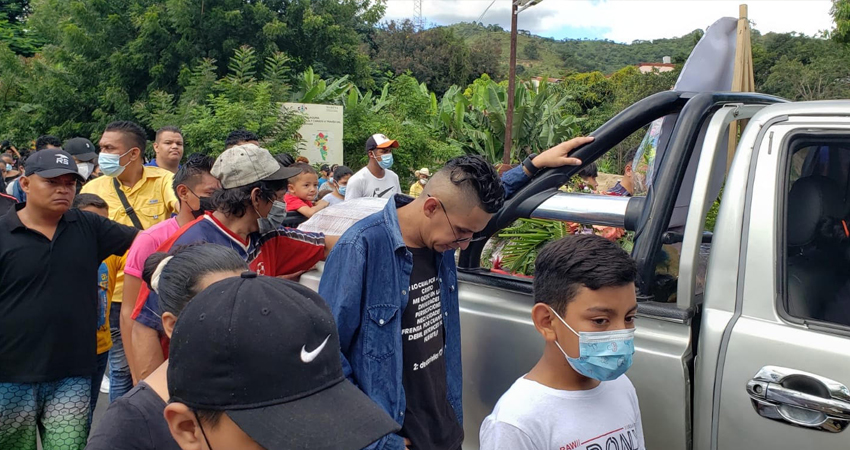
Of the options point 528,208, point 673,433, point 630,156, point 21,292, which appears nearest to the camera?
point 673,433

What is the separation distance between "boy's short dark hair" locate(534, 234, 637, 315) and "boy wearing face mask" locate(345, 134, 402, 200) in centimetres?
487

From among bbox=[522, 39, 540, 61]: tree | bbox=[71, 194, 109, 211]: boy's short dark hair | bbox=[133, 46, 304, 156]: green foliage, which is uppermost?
bbox=[522, 39, 540, 61]: tree

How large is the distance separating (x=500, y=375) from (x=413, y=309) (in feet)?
1.58

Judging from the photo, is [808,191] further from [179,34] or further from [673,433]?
[179,34]

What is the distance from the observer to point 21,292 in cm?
296

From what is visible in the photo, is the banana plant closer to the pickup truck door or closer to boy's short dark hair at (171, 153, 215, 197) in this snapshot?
boy's short dark hair at (171, 153, 215, 197)

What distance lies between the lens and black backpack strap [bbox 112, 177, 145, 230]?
13.7ft

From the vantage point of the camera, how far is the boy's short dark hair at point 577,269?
189 centimetres

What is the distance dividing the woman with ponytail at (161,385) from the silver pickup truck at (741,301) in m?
1.15

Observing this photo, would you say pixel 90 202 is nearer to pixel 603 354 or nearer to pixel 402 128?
pixel 603 354

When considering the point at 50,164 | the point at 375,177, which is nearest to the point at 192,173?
the point at 50,164

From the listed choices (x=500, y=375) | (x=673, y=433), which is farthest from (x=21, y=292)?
(x=673, y=433)

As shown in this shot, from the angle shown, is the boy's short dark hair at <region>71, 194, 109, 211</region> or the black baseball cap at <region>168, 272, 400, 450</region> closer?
the black baseball cap at <region>168, 272, 400, 450</region>

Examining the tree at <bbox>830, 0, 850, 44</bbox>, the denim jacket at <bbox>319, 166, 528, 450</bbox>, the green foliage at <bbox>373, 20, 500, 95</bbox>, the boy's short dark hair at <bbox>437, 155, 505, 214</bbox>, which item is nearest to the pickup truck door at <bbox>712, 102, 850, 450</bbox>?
the boy's short dark hair at <bbox>437, 155, 505, 214</bbox>
